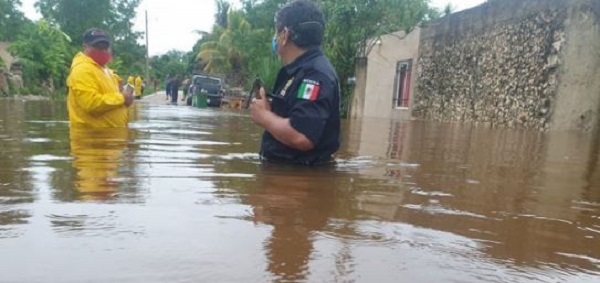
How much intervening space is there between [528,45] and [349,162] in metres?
8.53

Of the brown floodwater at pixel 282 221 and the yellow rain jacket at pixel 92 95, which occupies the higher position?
the yellow rain jacket at pixel 92 95

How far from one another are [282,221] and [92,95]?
3.38 meters

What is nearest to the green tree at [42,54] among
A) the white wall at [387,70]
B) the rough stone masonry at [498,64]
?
the white wall at [387,70]

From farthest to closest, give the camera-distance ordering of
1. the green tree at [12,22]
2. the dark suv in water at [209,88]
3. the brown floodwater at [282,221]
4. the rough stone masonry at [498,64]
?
the green tree at [12,22] < the dark suv in water at [209,88] < the rough stone masonry at [498,64] < the brown floodwater at [282,221]

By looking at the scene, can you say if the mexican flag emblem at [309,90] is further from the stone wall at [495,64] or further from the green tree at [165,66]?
the green tree at [165,66]

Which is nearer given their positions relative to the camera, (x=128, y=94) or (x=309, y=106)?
(x=309, y=106)

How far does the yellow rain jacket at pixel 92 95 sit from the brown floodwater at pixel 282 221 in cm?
116

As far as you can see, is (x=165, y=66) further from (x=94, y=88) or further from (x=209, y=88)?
(x=94, y=88)

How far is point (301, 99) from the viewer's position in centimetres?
284

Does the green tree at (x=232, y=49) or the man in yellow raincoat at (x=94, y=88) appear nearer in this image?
the man in yellow raincoat at (x=94, y=88)

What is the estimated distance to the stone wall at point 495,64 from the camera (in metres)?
10.2

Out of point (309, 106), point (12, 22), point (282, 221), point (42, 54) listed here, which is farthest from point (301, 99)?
point (12, 22)

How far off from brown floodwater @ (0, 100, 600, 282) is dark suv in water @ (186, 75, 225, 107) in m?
25.0

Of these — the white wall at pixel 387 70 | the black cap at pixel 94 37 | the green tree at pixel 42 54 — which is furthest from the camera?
the green tree at pixel 42 54
